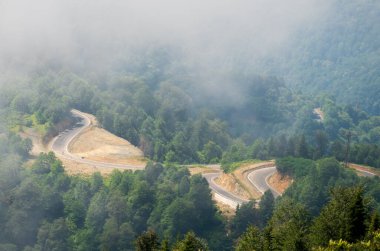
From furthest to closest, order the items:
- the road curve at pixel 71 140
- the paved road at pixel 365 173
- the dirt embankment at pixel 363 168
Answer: the road curve at pixel 71 140 < the dirt embankment at pixel 363 168 < the paved road at pixel 365 173

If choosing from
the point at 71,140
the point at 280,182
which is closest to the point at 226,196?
the point at 280,182

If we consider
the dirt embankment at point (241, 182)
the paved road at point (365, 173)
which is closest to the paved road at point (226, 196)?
the dirt embankment at point (241, 182)

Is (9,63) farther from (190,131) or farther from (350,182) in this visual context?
(350,182)

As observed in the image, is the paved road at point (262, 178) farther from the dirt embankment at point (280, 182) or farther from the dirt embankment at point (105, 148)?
the dirt embankment at point (105, 148)

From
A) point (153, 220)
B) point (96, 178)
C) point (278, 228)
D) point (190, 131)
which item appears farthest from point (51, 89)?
point (278, 228)

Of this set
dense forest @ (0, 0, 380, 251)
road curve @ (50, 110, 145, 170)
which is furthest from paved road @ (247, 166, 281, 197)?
road curve @ (50, 110, 145, 170)

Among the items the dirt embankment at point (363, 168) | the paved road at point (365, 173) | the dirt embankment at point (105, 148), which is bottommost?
the dirt embankment at point (363, 168)

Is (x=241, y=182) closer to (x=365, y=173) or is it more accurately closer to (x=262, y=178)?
(x=262, y=178)
